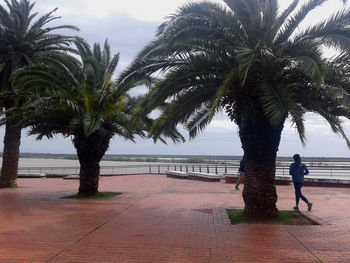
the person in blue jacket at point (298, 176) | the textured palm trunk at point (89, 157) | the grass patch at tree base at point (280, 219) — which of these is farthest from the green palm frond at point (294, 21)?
the textured palm trunk at point (89, 157)

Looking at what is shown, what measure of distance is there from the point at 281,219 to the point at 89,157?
7507 mm

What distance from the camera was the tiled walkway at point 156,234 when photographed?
6262 mm

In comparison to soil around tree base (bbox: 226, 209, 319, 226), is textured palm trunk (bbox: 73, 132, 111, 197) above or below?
above

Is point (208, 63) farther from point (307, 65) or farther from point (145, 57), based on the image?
point (307, 65)

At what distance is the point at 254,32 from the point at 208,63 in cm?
127

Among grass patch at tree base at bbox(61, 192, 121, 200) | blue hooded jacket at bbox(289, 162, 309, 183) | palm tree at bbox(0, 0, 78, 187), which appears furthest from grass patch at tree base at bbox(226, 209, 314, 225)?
palm tree at bbox(0, 0, 78, 187)

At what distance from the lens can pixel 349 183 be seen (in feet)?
59.4

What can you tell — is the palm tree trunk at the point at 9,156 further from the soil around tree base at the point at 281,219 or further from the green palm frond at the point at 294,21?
the green palm frond at the point at 294,21

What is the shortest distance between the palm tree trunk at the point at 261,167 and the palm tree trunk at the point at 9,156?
11.8 meters

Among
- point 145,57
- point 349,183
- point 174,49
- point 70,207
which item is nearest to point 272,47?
point 174,49

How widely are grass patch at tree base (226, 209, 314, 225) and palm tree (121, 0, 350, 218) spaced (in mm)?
240

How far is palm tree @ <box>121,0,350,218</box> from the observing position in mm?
8773

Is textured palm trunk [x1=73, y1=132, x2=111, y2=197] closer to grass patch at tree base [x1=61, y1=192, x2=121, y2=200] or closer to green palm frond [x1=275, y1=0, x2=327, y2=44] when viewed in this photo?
grass patch at tree base [x1=61, y1=192, x2=121, y2=200]

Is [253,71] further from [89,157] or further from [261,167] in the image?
[89,157]
